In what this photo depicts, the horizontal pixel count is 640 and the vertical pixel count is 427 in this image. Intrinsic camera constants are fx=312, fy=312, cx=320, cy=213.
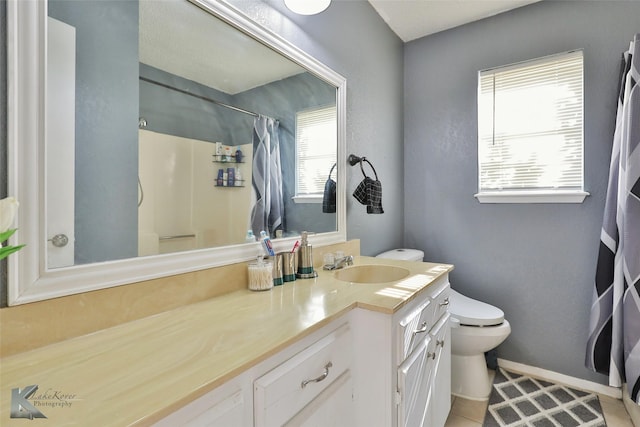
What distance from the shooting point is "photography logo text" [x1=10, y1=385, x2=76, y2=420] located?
472 mm

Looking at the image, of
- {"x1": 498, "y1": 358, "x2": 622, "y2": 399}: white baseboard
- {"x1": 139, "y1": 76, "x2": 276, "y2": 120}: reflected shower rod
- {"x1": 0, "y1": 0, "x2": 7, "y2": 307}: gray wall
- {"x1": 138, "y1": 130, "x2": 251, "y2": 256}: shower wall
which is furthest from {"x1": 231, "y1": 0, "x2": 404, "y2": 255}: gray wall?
{"x1": 498, "y1": 358, "x2": 622, "y2": 399}: white baseboard

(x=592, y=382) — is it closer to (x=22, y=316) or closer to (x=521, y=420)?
(x=521, y=420)

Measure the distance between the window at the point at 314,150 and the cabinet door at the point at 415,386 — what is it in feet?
2.76

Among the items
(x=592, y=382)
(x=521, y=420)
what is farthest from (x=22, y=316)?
(x=592, y=382)

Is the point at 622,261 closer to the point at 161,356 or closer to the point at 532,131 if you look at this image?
the point at 532,131

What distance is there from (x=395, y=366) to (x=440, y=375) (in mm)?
576

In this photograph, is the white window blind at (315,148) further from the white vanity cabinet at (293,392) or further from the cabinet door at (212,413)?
the cabinet door at (212,413)

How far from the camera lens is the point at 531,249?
6.73 feet

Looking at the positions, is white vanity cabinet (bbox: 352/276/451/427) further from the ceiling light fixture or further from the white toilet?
the ceiling light fixture

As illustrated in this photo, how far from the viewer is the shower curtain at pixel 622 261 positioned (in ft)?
5.16

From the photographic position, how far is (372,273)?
1633 millimetres

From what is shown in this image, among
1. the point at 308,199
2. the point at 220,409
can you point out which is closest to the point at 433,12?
the point at 308,199

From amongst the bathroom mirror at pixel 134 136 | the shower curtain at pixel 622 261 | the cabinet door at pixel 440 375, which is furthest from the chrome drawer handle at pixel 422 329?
the shower curtain at pixel 622 261

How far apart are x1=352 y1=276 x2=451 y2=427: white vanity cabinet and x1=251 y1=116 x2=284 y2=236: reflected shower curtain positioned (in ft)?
1.83
